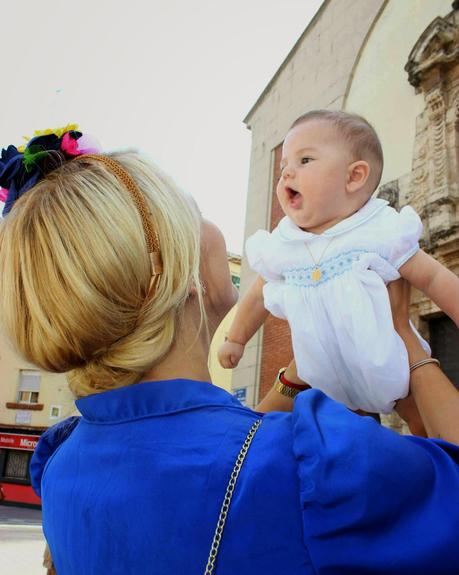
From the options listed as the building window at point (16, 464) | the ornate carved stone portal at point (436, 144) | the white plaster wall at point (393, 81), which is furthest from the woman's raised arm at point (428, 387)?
the building window at point (16, 464)

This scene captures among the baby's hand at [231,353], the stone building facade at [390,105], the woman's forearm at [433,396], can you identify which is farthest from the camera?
the stone building facade at [390,105]

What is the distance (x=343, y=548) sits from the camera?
0.76m

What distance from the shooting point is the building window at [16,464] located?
2327 cm

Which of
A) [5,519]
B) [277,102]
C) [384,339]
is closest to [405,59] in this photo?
[277,102]

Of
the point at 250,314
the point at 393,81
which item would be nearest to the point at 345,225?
the point at 250,314

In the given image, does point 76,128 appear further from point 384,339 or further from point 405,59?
point 405,59

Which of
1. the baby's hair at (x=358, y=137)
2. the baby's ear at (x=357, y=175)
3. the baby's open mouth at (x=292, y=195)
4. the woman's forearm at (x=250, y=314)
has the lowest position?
the woman's forearm at (x=250, y=314)

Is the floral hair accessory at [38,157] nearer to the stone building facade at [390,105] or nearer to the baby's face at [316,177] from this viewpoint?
the baby's face at [316,177]

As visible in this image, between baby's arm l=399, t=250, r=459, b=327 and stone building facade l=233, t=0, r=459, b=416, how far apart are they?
16.1 feet

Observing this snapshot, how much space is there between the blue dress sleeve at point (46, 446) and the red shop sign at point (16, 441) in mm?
23949

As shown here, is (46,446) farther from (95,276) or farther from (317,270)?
(317,270)

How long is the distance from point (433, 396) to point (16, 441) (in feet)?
82.9

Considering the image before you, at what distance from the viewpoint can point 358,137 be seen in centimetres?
171

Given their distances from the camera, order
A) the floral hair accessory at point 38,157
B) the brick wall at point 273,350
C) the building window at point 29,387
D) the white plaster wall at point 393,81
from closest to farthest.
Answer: the floral hair accessory at point 38,157 → the white plaster wall at point 393,81 → the brick wall at point 273,350 → the building window at point 29,387
